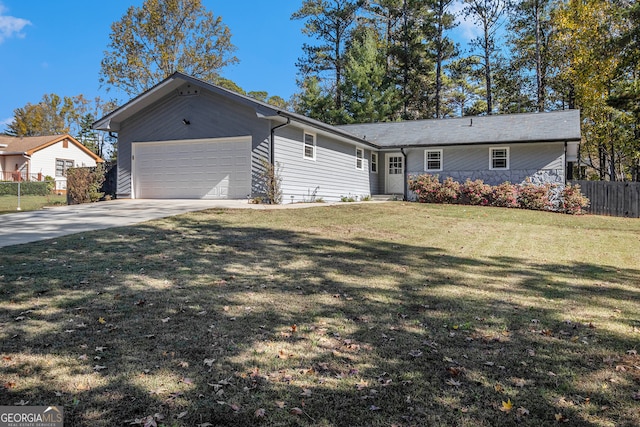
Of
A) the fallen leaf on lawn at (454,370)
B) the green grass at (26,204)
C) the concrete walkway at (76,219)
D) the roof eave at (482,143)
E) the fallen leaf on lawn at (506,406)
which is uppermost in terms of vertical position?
the roof eave at (482,143)

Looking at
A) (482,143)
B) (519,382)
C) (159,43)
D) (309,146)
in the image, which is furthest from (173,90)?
(519,382)

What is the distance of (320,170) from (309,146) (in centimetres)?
118

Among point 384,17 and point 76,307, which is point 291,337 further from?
point 384,17

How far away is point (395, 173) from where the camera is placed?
2131 centimetres

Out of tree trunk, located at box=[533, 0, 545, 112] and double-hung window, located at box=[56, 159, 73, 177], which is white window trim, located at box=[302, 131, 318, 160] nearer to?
tree trunk, located at box=[533, 0, 545, 112]

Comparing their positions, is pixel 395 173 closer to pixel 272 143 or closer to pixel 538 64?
pixel 272 143

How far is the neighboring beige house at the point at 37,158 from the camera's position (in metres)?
30.1

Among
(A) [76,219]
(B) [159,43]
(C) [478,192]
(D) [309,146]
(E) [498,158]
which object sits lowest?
(A) [76,219]

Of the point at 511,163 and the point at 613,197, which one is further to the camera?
the point at 511,163

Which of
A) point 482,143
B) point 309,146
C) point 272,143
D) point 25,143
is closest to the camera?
point 272,143

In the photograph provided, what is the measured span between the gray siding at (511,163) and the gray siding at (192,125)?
9.30m

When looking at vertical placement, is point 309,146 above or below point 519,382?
above

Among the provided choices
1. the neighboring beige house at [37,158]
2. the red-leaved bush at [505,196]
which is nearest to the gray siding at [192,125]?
the red-leaved bush at [505,196]

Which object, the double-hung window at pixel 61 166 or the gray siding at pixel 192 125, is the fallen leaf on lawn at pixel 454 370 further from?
the double-hung window at pixel 61 166
